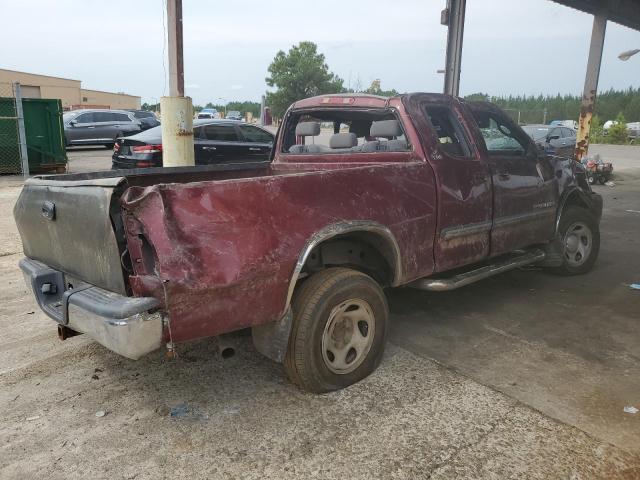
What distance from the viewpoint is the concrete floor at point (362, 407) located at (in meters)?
2.55

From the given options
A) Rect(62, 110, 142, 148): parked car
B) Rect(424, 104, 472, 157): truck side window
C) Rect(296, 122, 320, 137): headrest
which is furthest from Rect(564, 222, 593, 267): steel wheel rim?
Rect(62, 110, 142, 148): parked car

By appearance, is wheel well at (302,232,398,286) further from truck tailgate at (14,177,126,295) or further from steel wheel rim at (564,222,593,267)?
steel wheel rim at (564,222,593,267)

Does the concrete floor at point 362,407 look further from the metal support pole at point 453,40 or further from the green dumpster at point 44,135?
the green dumpster at point 44,135

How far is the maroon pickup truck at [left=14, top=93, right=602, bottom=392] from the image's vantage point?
2492mm

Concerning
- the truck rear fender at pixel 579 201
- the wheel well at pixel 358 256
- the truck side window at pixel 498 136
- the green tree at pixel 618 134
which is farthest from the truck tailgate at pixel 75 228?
the green tree at pixel 618 134

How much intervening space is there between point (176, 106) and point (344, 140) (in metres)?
3.55

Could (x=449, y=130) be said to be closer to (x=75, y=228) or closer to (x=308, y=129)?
(x=308, y=129)

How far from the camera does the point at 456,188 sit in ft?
12.7

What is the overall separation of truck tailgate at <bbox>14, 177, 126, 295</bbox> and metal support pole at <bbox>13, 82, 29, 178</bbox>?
1018 cm

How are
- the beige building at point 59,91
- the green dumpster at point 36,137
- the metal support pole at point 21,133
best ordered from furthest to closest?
the beige building at point 59,91, the green dumpster at point 36,137, the metal support pole at point 21,133

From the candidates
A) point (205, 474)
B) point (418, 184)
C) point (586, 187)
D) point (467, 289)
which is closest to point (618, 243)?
point (586, 187)

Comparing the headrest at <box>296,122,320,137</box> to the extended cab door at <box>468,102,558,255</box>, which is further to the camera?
the headrest at <box>296,122,320,137</box>

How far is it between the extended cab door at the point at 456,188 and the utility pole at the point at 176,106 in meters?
3.96

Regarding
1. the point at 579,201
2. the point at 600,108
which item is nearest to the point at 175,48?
the point at 579,201
